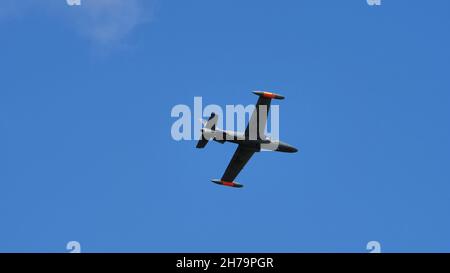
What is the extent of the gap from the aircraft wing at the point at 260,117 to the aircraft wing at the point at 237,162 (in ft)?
11.9

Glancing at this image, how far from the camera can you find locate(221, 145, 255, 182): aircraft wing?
3332 inches

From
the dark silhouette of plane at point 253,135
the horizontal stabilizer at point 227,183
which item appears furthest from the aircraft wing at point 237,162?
the horizontal stabilizer at point 227,183

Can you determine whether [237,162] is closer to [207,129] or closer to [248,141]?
[248,141]

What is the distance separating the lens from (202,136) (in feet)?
256

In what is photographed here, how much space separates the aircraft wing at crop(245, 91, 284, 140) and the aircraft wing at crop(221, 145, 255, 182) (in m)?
3.64

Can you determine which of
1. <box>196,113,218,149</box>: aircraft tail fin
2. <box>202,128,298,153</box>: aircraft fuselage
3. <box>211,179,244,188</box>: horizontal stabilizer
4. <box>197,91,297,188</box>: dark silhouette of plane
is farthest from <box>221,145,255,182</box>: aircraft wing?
<box>196,113,218,149</box>: aircraft tail fin

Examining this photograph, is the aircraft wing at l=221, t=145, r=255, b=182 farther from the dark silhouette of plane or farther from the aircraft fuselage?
the aircraft fuselage

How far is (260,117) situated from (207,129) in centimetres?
576

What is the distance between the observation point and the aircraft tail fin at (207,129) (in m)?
76.7
